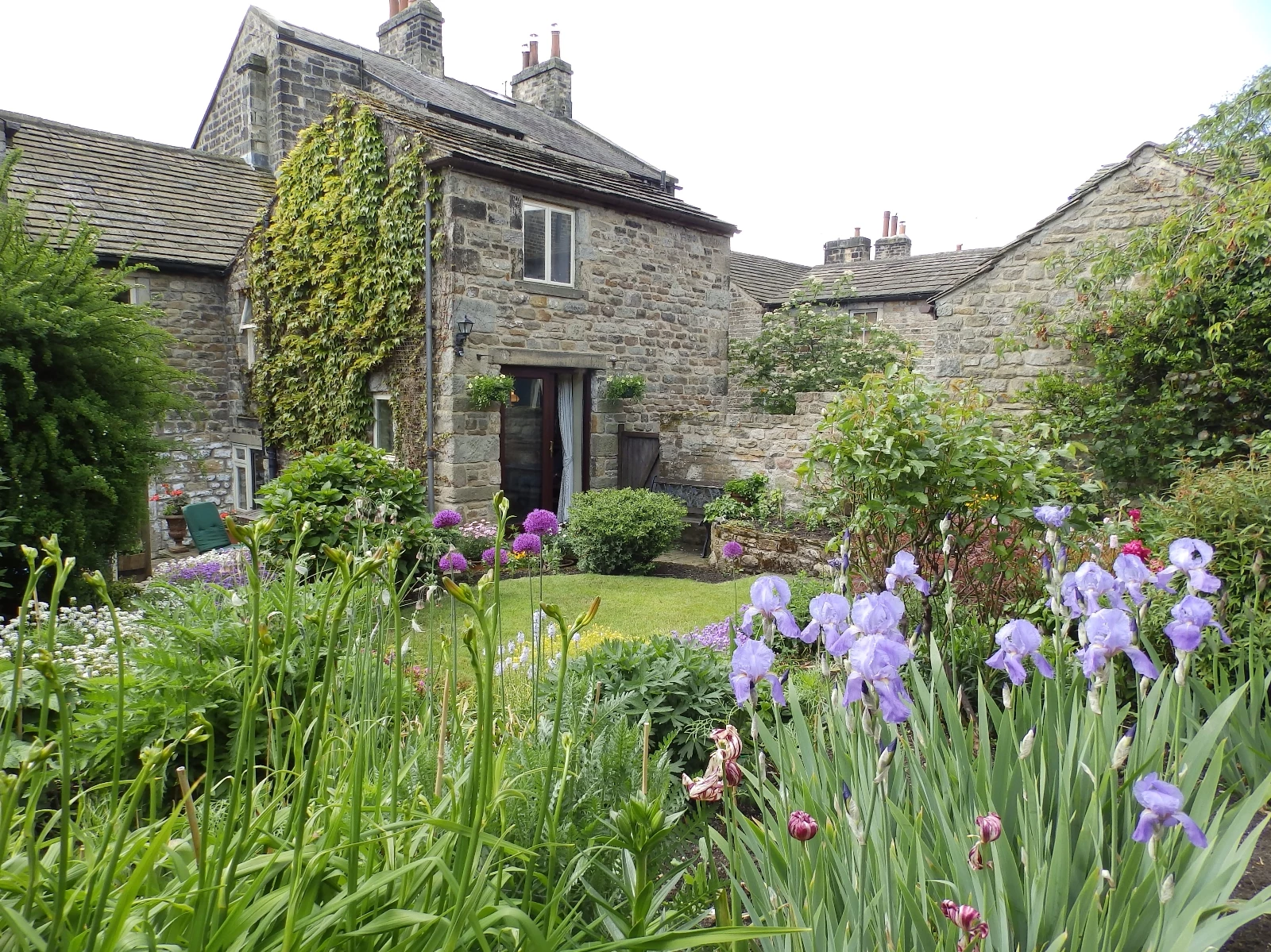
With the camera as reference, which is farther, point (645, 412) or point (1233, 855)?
point (645, 412)

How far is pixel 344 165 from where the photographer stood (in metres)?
11.0

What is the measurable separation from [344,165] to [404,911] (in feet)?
38.3

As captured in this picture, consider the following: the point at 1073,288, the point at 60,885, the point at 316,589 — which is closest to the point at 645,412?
the point at 1073,288

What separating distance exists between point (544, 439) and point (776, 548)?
4.18 metres

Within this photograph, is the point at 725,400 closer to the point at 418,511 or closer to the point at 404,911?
the point at 418,511

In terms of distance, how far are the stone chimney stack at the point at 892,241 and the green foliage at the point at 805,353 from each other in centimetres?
920

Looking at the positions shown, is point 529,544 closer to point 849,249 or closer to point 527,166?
point 527,166

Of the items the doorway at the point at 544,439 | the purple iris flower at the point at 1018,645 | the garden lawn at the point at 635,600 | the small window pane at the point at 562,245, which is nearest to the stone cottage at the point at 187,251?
the doorway at the point at 544,439

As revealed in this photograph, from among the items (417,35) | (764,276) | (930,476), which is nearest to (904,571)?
(930,476)

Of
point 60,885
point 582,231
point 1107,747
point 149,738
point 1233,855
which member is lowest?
point 149,738

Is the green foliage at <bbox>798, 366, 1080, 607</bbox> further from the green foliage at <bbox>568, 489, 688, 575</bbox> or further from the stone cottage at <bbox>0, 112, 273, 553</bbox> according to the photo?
the stone cottage at <bbox>0, 112, 273, 553</bbox>

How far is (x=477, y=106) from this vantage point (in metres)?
15.6

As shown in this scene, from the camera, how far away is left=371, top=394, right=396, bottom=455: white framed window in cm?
1097

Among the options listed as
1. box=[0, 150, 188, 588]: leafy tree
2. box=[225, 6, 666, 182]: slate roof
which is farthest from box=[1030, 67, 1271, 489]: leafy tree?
box=[225, 6, 666, 182]: slate roof
